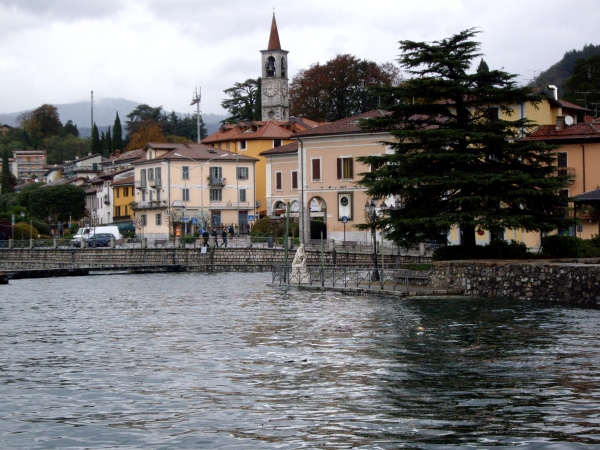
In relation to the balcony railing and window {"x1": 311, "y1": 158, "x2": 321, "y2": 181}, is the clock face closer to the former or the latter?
the balcony railing

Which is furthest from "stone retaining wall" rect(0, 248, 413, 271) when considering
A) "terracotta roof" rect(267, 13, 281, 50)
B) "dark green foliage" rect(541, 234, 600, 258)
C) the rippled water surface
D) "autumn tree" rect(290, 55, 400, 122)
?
"terracotta roof" rect(267, 13, 281, 50)

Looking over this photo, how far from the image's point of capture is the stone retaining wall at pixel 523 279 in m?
26.8

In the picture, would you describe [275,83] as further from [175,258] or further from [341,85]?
[175,258]

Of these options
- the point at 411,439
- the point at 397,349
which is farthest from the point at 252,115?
the point at 411,439

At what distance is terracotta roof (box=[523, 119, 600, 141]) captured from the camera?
51.4 m

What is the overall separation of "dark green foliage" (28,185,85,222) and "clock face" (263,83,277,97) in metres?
25.2

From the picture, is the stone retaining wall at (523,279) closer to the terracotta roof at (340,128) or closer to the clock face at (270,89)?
the terracotta roof at (340,128)

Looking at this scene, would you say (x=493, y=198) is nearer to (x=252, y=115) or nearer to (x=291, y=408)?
(x=291, y=408)

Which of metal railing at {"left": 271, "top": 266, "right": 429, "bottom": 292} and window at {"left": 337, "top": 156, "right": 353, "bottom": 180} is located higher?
window at {"left": 337, "top": 156, "right": 353, "bottom": 180}

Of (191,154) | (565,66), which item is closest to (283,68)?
(191,154)

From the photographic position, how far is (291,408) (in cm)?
1287

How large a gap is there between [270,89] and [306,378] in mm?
94796

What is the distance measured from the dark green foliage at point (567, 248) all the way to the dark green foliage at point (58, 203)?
2971 inches

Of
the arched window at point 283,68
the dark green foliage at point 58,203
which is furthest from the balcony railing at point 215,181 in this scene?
the arched window at point 283,68
